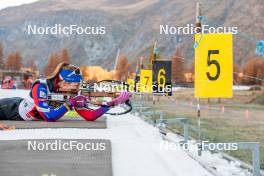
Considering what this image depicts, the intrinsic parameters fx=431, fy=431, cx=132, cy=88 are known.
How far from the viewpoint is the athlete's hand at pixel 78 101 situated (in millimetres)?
12852

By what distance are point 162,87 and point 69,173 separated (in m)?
7.73

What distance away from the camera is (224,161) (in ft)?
26.0

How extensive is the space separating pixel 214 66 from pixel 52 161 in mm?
3052

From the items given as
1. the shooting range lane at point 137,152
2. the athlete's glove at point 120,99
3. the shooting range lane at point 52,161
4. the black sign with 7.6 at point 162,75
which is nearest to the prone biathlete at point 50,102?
the athlete's glove at point 120,99

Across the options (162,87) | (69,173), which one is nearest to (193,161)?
(69,173)

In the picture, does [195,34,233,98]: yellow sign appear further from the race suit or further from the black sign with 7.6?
the race suit

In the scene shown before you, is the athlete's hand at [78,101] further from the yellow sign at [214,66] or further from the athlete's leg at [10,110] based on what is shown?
the yellow sign at [214,66]

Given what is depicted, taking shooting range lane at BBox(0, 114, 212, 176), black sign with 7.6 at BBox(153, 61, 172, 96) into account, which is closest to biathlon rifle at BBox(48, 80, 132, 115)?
black sign with 7.6 at BBox(153, 61, 172, 96)

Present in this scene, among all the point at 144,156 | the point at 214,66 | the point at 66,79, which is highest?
the point at 214,66

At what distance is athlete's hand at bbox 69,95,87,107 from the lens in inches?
506

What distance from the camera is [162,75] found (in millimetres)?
13312

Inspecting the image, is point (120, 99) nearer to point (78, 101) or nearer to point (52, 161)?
point (78, 101)

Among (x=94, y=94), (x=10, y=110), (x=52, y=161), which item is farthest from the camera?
(x=94, y=94)

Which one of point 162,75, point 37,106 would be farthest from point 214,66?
point 37,106
